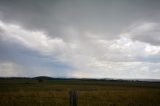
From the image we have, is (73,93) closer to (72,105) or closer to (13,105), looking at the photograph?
(72,105)

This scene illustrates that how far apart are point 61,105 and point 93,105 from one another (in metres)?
3.55

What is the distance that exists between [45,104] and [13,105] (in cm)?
312

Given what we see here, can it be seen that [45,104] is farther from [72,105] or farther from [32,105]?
[72,105]

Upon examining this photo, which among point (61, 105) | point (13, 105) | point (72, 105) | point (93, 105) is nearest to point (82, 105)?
point (93, 105)

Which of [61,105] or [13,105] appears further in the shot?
[61,105]

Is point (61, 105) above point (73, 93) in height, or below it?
below

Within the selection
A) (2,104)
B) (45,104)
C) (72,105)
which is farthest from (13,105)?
(72,105)

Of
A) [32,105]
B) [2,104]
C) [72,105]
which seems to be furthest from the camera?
[32,105]

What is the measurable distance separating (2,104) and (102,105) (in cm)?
797

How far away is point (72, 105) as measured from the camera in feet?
37.4

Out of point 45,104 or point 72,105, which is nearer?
point 72,105

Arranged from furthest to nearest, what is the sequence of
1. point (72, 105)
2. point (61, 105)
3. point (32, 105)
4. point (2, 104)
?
point (61, 105) → point (32, 105) → point (2, 104) → point (72, 105)

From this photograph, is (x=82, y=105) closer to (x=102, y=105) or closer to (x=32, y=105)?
(x=102, y=105)

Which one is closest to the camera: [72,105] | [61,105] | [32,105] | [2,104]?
[72,105]
